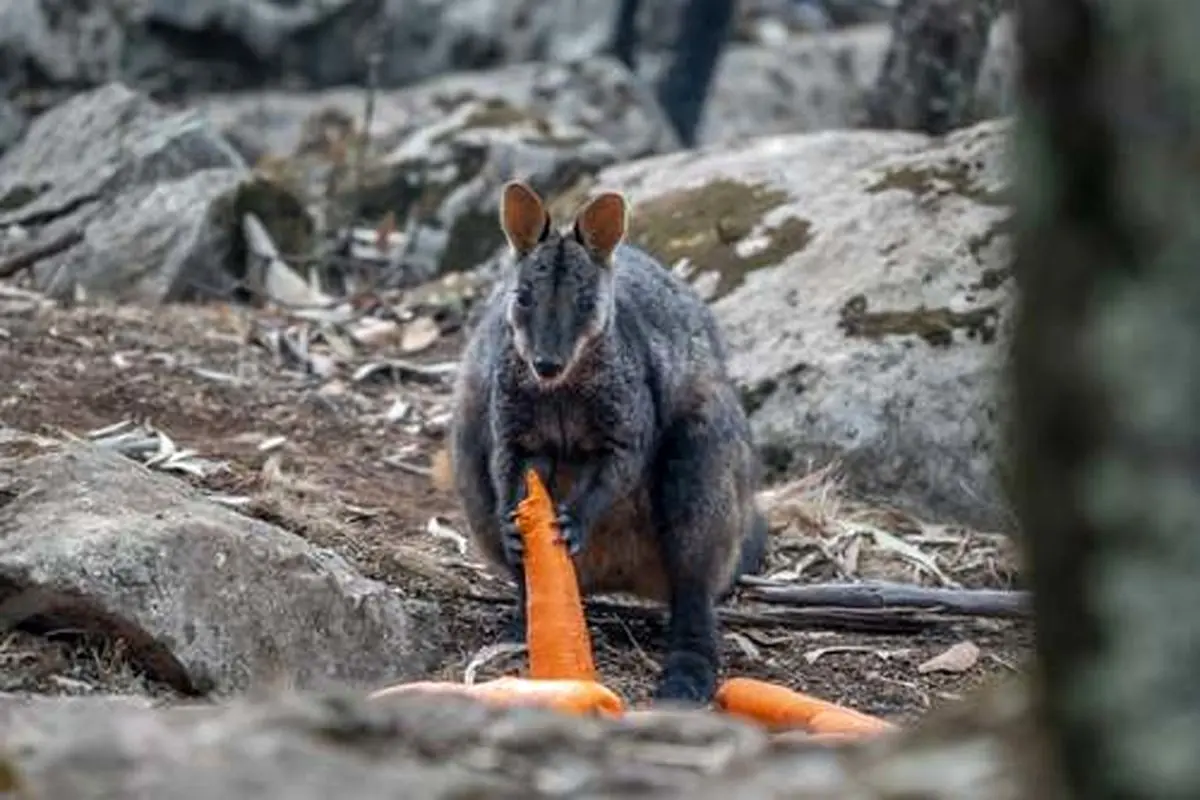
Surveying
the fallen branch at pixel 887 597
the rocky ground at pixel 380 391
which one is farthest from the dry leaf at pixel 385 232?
the fallen branch at pixel 887 597

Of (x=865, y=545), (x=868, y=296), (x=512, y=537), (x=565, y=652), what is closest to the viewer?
(x=565, y=652)

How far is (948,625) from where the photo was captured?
7973 millimetres

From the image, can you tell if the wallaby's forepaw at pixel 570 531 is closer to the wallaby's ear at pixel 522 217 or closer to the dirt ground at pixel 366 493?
the dirt ground at pixel 366 493

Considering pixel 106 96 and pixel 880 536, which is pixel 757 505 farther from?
pixel 106 96

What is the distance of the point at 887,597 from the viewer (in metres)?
7.86

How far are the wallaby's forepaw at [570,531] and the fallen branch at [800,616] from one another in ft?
1.92

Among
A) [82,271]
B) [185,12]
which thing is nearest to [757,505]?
[82,271]

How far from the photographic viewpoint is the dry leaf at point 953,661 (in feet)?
25.0

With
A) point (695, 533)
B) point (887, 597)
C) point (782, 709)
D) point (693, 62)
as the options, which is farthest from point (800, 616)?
point (693, 62)

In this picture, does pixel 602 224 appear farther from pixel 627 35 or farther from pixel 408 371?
pixel 627 35

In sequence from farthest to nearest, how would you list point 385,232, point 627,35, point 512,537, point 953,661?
point 627,35
point 385,232
point 953,661
point 512,537

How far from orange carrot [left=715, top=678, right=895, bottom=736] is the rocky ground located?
254 millimetres

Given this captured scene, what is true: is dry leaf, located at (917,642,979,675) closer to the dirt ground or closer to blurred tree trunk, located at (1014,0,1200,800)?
the dirt ground

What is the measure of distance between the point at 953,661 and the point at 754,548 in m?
0.73
